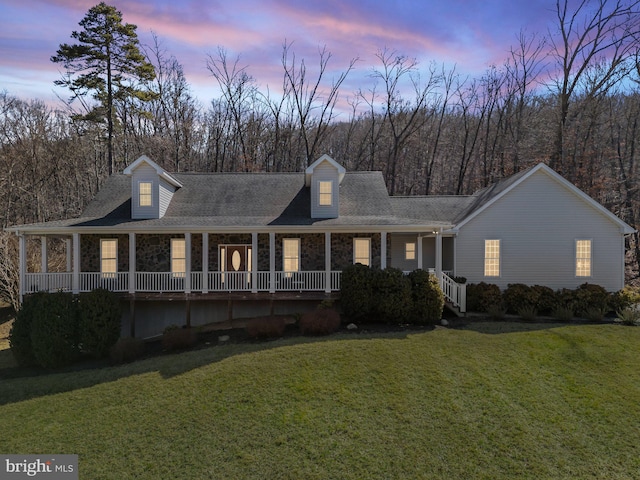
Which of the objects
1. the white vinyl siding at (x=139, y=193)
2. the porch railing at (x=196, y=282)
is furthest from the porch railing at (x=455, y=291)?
the white vinyl siding at (x=139, y=193)

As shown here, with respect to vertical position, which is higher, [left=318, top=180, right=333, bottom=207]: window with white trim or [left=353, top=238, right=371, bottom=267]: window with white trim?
[left=318, top=180, right=333, bottom=207]: window with white trim

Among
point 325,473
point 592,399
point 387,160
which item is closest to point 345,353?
point 325,473

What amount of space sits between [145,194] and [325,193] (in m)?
7.79

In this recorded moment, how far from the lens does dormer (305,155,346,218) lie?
15.0 metres

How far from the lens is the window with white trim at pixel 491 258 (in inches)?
603

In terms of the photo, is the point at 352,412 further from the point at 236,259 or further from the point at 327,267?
the point at 236,259

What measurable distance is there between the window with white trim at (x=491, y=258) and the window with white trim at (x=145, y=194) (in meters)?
14.8

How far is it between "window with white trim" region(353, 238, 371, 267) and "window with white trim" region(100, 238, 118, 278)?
1025cm

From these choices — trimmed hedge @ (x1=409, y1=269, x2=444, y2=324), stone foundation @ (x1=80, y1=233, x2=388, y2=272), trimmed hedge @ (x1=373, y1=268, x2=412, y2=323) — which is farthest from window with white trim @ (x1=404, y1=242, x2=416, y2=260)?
trimmed hedge @ (x1=373, y1=268, x2=412, y2=323)

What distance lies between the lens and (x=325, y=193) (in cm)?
1508

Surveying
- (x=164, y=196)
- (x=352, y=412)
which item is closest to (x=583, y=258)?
(x=352, y=412)

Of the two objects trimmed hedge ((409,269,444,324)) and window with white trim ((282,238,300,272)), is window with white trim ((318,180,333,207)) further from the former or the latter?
trimmed hedge ((409,269,444,324))

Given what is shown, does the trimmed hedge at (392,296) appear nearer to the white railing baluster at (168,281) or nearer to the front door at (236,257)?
the white railing baluster at (168,281)

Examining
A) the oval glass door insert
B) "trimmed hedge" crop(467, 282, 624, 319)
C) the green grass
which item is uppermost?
the oval glass door insert
